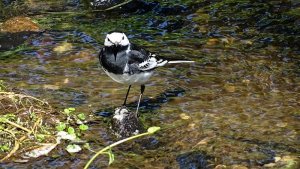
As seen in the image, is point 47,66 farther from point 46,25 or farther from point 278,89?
point 278,89

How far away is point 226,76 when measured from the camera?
27.8ft

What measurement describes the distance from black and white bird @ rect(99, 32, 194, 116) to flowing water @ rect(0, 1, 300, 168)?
561 millimetres

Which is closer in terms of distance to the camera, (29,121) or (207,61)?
(29,121)

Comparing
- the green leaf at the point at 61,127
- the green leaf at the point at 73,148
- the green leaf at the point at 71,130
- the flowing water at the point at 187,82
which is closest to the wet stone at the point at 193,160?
the flowing water at the point at 187,82

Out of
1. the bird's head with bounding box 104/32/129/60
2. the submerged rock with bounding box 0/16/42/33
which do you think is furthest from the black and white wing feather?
the submerged rock with bounding box 0/16/42/33

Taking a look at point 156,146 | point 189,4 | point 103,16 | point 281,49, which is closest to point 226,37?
point 281,49

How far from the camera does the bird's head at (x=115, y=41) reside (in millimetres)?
6875

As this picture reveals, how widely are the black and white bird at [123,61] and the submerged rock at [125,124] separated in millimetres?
380

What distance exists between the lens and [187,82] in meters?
8.34

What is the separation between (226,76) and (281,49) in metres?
1.27

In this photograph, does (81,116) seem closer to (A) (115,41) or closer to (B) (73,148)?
(B) (73,148)

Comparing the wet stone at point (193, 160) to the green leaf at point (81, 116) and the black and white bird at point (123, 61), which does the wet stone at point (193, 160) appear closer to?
the black and white bird at point (123, 61)

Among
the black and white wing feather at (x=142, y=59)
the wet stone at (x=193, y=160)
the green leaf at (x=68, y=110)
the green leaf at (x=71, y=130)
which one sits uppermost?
the black and white wing feather at (x=142, y=59)

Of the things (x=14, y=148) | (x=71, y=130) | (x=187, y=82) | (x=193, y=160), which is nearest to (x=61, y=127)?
(x=71, y=130)
